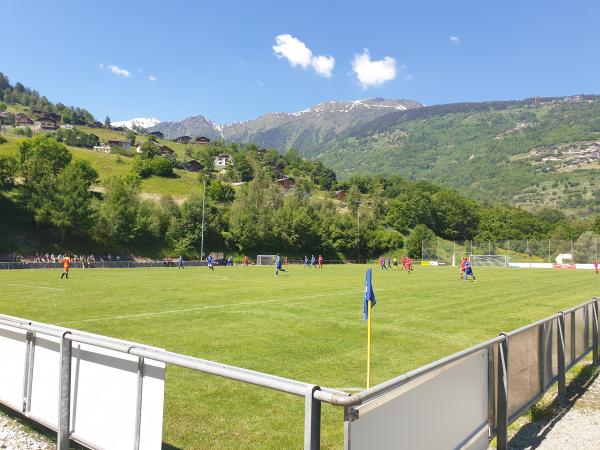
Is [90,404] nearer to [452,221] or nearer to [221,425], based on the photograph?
[221,425]

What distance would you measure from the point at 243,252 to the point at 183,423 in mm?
87612

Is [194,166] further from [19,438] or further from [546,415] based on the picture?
[546,415]

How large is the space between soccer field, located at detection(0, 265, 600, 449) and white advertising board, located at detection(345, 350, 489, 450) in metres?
1.69

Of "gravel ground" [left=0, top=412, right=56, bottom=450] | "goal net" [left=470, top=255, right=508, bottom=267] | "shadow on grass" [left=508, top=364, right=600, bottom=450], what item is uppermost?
"goal net" [left=470, top=255, right=508, bottom=267]

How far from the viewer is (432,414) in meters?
4.39

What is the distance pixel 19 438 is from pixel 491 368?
6.08 metres

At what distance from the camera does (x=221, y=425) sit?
20.9 ft

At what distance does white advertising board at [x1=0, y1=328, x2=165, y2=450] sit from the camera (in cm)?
460

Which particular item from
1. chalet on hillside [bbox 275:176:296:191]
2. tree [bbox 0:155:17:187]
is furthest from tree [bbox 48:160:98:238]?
chalet on hillside [bbox 275:176:296:191]

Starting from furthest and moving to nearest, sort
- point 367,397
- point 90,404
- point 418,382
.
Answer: point 90,404 → point 418,382 → point 367,397

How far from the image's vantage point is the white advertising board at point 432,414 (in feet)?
11.6

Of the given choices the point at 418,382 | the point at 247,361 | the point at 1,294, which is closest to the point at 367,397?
the point at 418,382

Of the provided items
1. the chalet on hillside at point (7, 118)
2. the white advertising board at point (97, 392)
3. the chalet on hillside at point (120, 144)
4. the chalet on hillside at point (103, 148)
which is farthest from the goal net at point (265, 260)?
the chalet on hillside at point (7, 118)

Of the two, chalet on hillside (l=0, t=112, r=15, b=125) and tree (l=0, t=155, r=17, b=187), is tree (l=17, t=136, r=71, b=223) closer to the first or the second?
tree (l=0, t=155, r=17, b=187)
